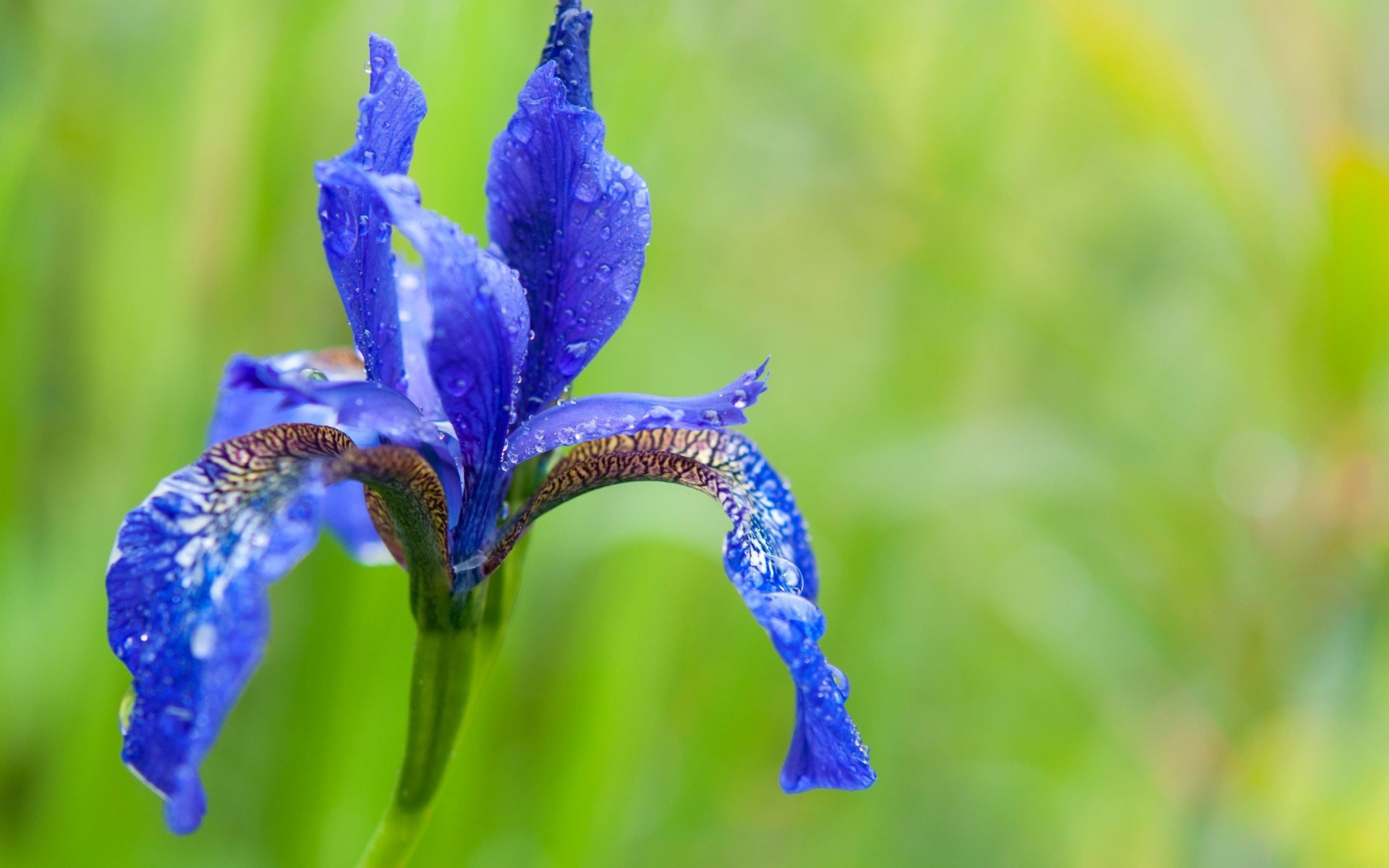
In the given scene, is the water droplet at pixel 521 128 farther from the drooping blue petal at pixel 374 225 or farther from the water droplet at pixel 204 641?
the water droplet at pixel 204 641

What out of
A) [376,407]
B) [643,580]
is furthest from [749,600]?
[643,580]

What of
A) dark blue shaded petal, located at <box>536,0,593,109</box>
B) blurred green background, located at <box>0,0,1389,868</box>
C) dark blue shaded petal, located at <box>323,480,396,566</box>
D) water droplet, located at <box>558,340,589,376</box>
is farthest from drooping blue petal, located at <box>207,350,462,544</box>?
blurred green background, located at <box>0,0,1389,868</box>

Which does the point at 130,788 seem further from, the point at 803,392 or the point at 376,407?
the point at 803,392

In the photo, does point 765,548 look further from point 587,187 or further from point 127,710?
point 127,710

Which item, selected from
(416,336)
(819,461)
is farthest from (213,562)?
(819,461)

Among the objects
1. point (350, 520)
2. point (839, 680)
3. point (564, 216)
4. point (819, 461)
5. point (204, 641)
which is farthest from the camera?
point (819, 461)

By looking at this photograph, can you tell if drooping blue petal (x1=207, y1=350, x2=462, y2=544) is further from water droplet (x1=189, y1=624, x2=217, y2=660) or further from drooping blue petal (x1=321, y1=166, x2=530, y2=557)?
water droplet (x1=189, y1=624, x2=217, y2=660)
